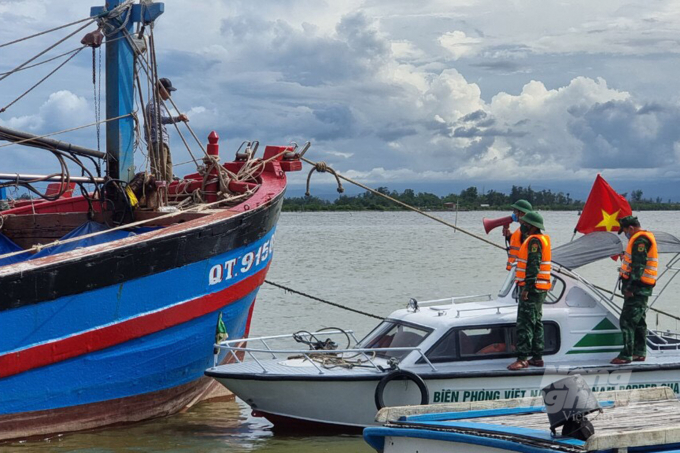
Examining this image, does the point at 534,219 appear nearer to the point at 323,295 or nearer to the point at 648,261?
the point at 648,261

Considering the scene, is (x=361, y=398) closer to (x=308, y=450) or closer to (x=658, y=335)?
(x=308, y=450)

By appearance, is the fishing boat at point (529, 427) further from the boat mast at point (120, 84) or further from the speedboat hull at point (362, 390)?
the boat mast at point (120, 84)

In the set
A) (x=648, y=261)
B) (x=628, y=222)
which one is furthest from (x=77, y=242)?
(x=648, y=261)

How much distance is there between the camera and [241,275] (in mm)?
12367

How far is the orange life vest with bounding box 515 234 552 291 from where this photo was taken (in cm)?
1075

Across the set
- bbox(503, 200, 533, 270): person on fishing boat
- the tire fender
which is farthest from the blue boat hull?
bbox(503, 200, 533, 270): person on fishing boat

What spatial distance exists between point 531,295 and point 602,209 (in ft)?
10.4

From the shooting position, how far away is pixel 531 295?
1066 centimetres

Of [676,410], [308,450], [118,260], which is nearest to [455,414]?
[676,410]

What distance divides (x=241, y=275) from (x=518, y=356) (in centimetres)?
381

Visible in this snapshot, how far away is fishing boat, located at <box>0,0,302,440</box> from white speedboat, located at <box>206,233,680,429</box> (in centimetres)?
A: 102

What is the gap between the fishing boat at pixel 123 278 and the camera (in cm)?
987

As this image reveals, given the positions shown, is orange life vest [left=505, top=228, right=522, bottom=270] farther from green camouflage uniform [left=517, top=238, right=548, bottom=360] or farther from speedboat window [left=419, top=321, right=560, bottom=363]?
speedboat window [left=419, top=321, right=560, bottom=363]

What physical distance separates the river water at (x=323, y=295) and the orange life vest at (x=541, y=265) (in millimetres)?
2668
